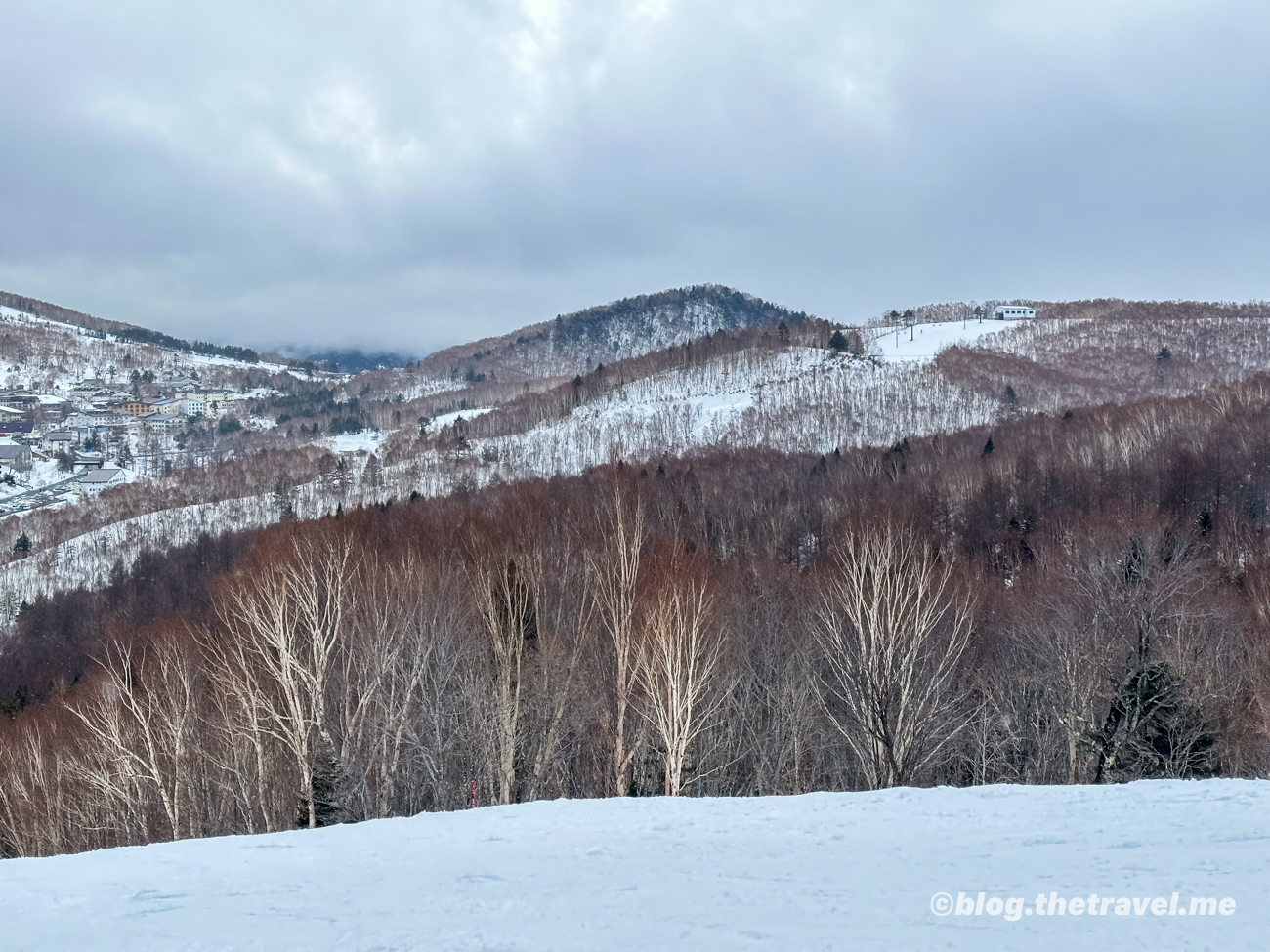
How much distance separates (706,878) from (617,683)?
13653 mm

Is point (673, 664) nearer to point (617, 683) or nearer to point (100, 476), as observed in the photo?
point (617, 683)

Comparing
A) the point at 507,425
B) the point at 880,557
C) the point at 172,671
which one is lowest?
the point at 172,671

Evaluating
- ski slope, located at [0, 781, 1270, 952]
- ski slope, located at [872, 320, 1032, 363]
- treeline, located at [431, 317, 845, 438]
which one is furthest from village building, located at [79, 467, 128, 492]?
ski slope, located at [0, 781, 1270, 952]

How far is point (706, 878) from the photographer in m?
7.81

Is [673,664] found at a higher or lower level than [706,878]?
lower

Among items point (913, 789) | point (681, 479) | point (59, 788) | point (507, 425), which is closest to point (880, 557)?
point (913, 789)

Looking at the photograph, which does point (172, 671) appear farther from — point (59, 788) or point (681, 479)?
point (681, 479)

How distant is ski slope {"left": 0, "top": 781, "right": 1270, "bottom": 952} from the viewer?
6.49 metres

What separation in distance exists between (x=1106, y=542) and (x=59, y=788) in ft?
140

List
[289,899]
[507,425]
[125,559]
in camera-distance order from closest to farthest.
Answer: [289,899], [125,559], [507,425]

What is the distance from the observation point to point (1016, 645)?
2870cm

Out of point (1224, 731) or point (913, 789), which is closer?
point (913, 789)

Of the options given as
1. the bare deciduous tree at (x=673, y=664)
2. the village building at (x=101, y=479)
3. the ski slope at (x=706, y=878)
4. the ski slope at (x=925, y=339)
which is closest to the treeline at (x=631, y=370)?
the ski slope at (x=925, y=339)

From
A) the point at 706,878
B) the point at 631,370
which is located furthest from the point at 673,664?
the point at 631,370
